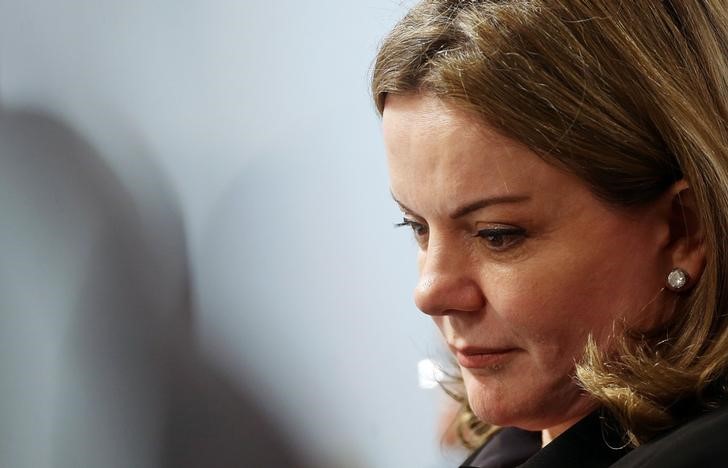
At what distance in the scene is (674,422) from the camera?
3.01 ft

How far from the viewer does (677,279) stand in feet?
3.13

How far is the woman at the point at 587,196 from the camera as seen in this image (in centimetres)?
91

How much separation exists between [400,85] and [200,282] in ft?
1.63

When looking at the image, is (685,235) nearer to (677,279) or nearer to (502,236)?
(677,279)

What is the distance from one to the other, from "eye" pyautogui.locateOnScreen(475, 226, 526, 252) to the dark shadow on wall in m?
0.53

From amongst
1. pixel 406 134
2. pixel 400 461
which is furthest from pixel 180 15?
pixel 400 461

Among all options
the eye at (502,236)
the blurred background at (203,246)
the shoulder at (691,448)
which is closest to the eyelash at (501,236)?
the eye at (502,236)

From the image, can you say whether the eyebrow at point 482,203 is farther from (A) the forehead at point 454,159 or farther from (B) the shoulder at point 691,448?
(B) the shoulder at point 691,448

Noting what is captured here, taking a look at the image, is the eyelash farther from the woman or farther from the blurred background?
the blurred background

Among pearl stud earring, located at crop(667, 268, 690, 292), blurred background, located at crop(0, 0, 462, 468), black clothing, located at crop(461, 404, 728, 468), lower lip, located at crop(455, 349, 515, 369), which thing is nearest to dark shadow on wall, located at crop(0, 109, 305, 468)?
blurred background, located at crop(0, 0, 462, 468)

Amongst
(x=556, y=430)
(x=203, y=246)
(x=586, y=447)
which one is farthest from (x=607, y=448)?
(x=203, y=246)

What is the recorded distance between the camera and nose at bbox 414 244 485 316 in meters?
0.98

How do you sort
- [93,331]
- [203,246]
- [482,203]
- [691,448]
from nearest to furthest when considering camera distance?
[691,448] → [482,203] → [93,331] → [203,246]

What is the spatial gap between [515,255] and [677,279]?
16 cm
